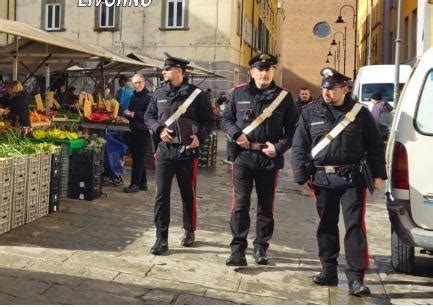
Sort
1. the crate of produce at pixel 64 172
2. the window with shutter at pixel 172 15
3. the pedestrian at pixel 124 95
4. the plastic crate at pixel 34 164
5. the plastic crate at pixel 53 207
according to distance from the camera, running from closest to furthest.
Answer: the plastic crate at pixel 34 164 < the plastic crate at pixel 53 207 < the crate of produce at pixel 64 172 < the pedestrian at pixel 124 95 < the window with shutter at pixel 172 15

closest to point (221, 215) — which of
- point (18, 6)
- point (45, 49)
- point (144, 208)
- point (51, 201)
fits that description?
point (144, 208)

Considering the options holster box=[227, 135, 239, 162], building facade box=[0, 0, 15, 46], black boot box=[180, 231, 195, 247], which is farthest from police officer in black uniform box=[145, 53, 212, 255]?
building facade box=[0, 0, 15, 46]

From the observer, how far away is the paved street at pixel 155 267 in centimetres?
469

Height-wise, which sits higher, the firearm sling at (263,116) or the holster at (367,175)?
the firearm sling at (263,116)

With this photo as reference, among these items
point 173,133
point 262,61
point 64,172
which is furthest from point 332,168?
point 64,172

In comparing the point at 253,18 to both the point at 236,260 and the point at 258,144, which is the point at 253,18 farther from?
the point at 236,260

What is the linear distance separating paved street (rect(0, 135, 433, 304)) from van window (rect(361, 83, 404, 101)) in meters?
12.0

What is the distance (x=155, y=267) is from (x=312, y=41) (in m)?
52.1

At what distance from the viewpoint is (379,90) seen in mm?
19344

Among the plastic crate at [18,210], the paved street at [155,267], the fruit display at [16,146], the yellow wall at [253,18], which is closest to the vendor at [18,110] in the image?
the fruit display at [16,146]

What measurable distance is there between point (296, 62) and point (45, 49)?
155ft

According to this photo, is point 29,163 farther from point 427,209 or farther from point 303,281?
point 427,209

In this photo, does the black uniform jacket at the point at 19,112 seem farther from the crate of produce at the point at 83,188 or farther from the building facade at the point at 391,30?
the building facade at the point at 391,30

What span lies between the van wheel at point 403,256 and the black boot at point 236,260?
4.69 feet
